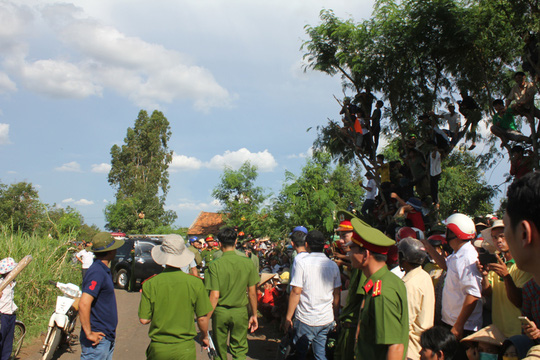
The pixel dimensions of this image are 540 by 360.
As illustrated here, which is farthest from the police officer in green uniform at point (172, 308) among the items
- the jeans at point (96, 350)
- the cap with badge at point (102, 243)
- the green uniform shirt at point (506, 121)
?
the green uniform shirt at point (506, 121)

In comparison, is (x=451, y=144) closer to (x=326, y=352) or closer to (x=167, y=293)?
(x=326, y=352)

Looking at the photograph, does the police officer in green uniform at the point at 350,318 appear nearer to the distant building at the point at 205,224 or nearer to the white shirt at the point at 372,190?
the white shirt at the point at 372,190

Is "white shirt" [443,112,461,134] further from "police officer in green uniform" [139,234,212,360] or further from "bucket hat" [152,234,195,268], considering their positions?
"police officer in green uniform" [139,234,212,360]

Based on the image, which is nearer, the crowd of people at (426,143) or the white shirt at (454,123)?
the crowd of people at (426,143)

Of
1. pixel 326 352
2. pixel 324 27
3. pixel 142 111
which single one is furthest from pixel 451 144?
pixel 142 111

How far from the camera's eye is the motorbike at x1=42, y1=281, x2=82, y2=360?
265 inches

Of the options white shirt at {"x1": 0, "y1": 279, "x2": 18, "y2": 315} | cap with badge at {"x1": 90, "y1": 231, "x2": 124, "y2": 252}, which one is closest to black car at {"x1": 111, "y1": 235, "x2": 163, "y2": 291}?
white shirt at {"x1": 0, "y1": 279, "x2": 18, "y2": 315}

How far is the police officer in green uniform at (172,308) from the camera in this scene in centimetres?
378

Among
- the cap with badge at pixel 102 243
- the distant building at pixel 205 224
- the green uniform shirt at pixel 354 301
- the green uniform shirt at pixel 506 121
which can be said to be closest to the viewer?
the green uniform shirt at pixel 354 301

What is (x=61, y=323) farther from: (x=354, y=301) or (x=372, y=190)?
(x=372, y=190)

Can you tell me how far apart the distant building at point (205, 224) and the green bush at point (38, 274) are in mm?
38970

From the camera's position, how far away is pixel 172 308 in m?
3.81

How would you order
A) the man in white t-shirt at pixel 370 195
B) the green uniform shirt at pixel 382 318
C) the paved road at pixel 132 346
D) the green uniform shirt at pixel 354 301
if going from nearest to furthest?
the green uniform shirt at pixel 382 318, the green uniform shirt at pixel 354 301, the paved road at pixel 132 346, the man in white t-shirt at pixel 370 195

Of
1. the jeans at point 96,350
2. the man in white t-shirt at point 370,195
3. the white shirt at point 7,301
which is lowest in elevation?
the jeans at point 96,350
